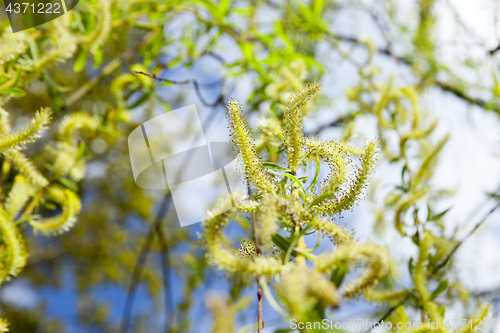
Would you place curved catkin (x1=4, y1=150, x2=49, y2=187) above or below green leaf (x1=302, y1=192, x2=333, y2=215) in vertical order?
above

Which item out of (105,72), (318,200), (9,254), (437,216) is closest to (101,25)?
(105,72)

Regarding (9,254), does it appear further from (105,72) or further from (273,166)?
(105,72)

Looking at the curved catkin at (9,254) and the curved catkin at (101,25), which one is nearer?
the curved catkin at (9,254)

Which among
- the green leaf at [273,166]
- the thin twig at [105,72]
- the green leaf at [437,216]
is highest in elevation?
the thin twig at [105,72]

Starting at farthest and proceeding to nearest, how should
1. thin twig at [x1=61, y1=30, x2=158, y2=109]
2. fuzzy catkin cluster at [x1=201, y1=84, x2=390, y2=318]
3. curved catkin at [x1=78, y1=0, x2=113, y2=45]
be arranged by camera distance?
thin twig at [x1=61, y1=30, x2=158, y2=109] < curved catkin at [x1=78, y1=0, x2=113, y2=45] < fuzzy catkin cluster at [x1=201, y1=84, x2=390, y2=318]

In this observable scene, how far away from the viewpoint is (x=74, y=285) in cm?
178

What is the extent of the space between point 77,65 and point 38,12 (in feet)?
0.34

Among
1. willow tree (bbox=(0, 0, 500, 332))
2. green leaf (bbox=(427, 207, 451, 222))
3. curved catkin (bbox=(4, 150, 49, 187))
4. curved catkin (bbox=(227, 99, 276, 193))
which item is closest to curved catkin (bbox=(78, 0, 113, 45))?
willow tree (bbox=(0, 0, 500, 332))

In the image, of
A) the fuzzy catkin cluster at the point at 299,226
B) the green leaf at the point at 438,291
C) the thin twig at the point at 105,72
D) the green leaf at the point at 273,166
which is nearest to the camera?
the fuzzy catkin cluster at the point at 299,226

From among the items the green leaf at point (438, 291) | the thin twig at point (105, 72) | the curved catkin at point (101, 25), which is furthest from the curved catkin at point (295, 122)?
the thin twig at point (105, 72)

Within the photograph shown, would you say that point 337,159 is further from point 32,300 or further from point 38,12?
point 32,300

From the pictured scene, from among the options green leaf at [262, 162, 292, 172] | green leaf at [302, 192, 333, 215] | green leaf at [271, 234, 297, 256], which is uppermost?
green leaf at [262, 162, 292, 172]

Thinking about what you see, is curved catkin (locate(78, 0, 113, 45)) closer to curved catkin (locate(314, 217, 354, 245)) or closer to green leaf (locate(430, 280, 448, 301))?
curved catkin (locate(314, 217, 354, 245))

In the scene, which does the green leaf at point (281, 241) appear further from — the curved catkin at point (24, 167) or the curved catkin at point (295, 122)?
the curved catkin at point (24, 167)
